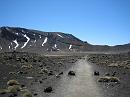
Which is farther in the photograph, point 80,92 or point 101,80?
point 101,80

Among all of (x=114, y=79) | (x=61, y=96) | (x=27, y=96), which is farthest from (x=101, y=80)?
(x=27, y=96)

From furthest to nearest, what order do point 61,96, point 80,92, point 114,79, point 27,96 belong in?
1. point 114,79
2. point 80,92
3. point 61,96
4. point 27,96

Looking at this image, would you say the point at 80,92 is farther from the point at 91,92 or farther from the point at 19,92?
the point at 19,92

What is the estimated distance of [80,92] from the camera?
22438 millimetres

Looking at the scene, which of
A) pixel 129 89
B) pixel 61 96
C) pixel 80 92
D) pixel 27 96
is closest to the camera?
pixel 27 96

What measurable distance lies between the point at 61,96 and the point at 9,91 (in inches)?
169

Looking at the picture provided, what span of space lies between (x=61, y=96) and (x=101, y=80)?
10.4 m

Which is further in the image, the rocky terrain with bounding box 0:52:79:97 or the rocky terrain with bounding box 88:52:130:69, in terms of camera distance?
the rocky terrain with bounding box 88:52:130:69

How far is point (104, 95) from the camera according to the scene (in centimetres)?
2134

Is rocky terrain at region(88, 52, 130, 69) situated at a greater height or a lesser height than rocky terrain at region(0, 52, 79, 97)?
greater

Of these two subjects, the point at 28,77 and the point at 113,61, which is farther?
the point at 113,61

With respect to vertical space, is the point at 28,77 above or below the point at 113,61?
below

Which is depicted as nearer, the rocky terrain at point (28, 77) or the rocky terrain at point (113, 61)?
the rocky terrain at point (28, 77)

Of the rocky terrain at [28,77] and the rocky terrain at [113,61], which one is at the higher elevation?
the rocky terrain at [113,61]
